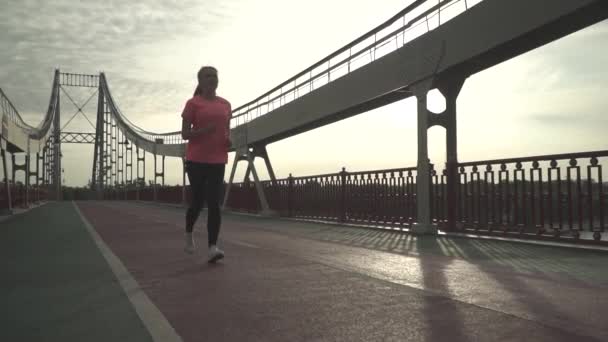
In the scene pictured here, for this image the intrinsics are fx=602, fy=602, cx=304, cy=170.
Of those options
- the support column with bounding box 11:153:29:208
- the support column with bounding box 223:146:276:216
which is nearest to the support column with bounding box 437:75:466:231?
the support column with bounding box 223:146:276:216

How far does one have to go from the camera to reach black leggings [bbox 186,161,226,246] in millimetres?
6285

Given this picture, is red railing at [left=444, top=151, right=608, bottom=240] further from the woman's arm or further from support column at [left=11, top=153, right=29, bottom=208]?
support column at [left=11, top=153, right=29, bottom=208]

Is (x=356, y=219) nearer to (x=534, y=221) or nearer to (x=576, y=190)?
(x=534, y=221)

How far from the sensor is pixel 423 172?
10.9m

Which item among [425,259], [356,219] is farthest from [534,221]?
[356,219]

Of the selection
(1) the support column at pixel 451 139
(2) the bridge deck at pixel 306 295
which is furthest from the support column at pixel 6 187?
(1) the support column at pixel 451 139

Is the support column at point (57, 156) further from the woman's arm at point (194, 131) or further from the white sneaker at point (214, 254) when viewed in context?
the white sneaker at point (214, 254)

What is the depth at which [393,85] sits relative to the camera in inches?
444

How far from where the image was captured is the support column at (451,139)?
10383 millimetres

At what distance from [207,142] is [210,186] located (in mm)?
466

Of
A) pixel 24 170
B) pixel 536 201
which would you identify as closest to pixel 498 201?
pixel 536 201

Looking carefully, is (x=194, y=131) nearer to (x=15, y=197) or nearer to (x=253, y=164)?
(x=253, y=164)

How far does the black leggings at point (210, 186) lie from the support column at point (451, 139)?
5.25m

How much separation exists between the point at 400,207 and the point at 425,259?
17.8ft
